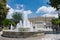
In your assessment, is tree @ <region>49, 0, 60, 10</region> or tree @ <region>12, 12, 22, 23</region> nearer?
tree @ <region>49, 0, 60, 10</region>

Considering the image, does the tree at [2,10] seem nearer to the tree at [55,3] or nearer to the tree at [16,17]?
the tree at [55,3]

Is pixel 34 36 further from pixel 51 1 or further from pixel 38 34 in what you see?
pixel 51 1

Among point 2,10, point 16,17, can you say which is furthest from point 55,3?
point 16,17

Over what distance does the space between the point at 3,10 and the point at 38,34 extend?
18.6m

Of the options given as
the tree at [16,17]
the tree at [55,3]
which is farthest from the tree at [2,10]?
the tree at [16,17]

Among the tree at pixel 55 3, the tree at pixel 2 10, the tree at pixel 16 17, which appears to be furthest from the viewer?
the tree at pixel 16 17

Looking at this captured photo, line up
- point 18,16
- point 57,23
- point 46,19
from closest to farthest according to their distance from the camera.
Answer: point 57,23 < point 18,16 < point 46,19

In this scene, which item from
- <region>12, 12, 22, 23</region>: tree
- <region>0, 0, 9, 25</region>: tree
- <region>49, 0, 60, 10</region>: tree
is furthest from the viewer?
<region>12, 12, 22, 23</region>: tree

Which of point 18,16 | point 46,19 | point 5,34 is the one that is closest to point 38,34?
point 5,34

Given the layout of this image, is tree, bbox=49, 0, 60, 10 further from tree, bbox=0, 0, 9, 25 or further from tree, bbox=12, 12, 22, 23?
tree, bbox=12, 12, 22, 23

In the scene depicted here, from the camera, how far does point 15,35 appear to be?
1688 centimetres

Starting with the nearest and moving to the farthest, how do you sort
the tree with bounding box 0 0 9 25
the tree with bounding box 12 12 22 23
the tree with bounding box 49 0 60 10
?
the tree with bounding box 49 0 60 10, the tree with bounding box 0 0 9 25, the tree with bounding box 12 12 22 23

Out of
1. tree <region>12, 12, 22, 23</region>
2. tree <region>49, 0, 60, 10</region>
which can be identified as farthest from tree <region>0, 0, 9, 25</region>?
tree <region>12, 12, 22, 23</region>

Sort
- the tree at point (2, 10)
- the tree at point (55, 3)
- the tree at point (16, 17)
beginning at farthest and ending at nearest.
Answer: the tree at point (16, 17), the tree at point (2, 10), the tree at point (55, 3)
